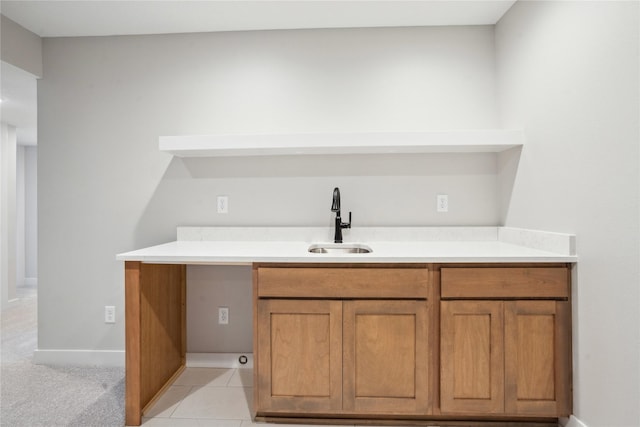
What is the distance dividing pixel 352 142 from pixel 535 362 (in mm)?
1435

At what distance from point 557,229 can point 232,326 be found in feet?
6.55

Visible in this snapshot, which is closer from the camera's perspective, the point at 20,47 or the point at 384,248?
the point at 384,248

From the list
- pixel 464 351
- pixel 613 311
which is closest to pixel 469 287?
pixel 464 351

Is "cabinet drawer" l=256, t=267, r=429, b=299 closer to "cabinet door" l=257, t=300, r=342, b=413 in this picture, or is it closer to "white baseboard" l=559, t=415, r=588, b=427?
"cabinet door" l=257, t=300, r=342, b=413

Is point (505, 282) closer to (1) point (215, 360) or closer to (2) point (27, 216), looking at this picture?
(1) point (215, 360)

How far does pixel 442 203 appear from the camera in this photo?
2336 mm

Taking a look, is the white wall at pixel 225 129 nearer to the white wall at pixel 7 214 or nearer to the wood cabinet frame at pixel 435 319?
the wood cabinet frame at pixel 435 319

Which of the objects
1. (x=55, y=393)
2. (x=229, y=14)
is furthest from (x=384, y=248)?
(x=55, y=393)

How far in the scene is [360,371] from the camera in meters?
1.67

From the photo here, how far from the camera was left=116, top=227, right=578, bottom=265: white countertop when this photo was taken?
5.41 ft

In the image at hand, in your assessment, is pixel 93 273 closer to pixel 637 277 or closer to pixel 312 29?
pixel 312 29

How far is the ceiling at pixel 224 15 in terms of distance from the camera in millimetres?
2082

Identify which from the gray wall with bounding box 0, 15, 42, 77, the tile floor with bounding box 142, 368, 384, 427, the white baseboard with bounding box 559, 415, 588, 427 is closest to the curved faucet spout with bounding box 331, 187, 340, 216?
the tile floor with bounding box 142, 368, 384, 427

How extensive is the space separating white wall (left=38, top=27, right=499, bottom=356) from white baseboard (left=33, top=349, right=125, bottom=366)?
50 millimetres
